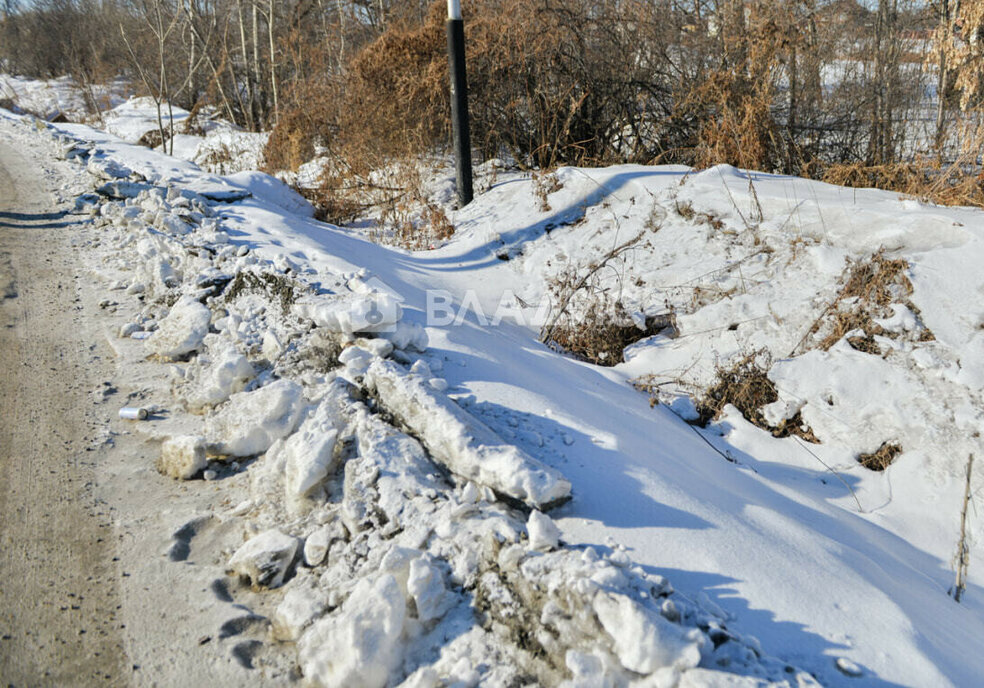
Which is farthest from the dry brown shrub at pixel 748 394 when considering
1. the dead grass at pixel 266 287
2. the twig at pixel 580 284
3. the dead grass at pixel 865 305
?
the dead grass at pixel 266 287

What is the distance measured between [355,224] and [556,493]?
5349mm

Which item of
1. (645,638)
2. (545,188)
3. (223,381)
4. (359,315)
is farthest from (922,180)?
(223,381)

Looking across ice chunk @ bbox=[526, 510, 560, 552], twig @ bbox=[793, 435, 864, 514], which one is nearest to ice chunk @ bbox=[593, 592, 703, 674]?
ice chunk @ bbox=[526, 510, 560, 552]

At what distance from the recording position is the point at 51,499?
8.29 ft

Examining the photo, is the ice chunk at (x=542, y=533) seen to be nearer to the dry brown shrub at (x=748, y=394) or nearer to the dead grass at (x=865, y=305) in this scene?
the dry brown shrub at (x=748, y=394)

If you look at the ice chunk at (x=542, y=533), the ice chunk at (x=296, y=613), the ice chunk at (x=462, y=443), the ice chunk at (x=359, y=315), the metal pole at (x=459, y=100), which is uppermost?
the metal pole at (x=459, y=100)

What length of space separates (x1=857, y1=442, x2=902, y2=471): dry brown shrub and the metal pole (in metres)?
4.28

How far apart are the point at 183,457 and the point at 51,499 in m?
0.48

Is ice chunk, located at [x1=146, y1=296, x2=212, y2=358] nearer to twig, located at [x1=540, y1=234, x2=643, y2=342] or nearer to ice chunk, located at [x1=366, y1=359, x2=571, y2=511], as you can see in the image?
ice chunk, located at [x1=366, y1=359, x2=571, y2=511]

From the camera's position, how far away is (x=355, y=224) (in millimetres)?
6922

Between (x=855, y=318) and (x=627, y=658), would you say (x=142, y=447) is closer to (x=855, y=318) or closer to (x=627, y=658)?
(x=627, y=658)

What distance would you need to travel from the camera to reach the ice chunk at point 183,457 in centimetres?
270

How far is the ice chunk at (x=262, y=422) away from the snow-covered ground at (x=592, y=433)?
13mm

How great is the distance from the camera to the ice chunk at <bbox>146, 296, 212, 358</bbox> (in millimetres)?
3572
